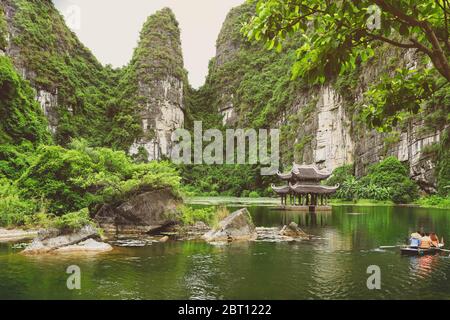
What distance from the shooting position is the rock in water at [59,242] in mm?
17969

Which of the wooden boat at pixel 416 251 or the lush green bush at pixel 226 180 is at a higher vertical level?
the lush green bush at pixel 226 180

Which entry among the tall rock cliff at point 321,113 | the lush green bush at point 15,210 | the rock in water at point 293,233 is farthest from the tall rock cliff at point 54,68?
the rock in water at point 293,233

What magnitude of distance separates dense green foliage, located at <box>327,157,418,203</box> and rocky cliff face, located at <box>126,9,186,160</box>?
59.5 m

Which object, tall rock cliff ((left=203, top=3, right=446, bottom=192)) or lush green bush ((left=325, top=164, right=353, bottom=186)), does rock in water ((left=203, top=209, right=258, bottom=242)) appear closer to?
tall rock cliff ((left=203, top=3, right=446, bottom=192))

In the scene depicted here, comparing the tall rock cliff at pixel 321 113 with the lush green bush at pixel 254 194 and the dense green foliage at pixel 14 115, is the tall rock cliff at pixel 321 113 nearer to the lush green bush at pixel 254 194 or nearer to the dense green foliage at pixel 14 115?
the lush green bush at pixel 254 194

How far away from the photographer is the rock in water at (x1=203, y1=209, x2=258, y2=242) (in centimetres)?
2266

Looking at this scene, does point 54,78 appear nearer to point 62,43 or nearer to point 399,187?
point 62,43

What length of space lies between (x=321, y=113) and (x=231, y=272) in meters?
74.3

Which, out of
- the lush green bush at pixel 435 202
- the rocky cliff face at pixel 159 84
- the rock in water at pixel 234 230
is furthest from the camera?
the rocky cliff face at pixel 159 84

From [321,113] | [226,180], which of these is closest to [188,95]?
[226,180]

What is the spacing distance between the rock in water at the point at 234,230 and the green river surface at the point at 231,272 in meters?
1.58

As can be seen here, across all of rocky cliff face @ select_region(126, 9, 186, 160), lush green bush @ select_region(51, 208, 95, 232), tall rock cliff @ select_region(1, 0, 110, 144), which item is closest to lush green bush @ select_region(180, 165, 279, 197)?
rocky cliff face @ select_region(126, 9, 186, 160)

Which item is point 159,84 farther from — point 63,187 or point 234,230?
point 234,230

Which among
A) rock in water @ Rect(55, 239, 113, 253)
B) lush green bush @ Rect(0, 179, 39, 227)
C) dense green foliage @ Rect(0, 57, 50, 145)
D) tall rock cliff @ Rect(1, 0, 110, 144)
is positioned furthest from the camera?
tall rock cliff @ Rect(1, 0, 110, 144)
